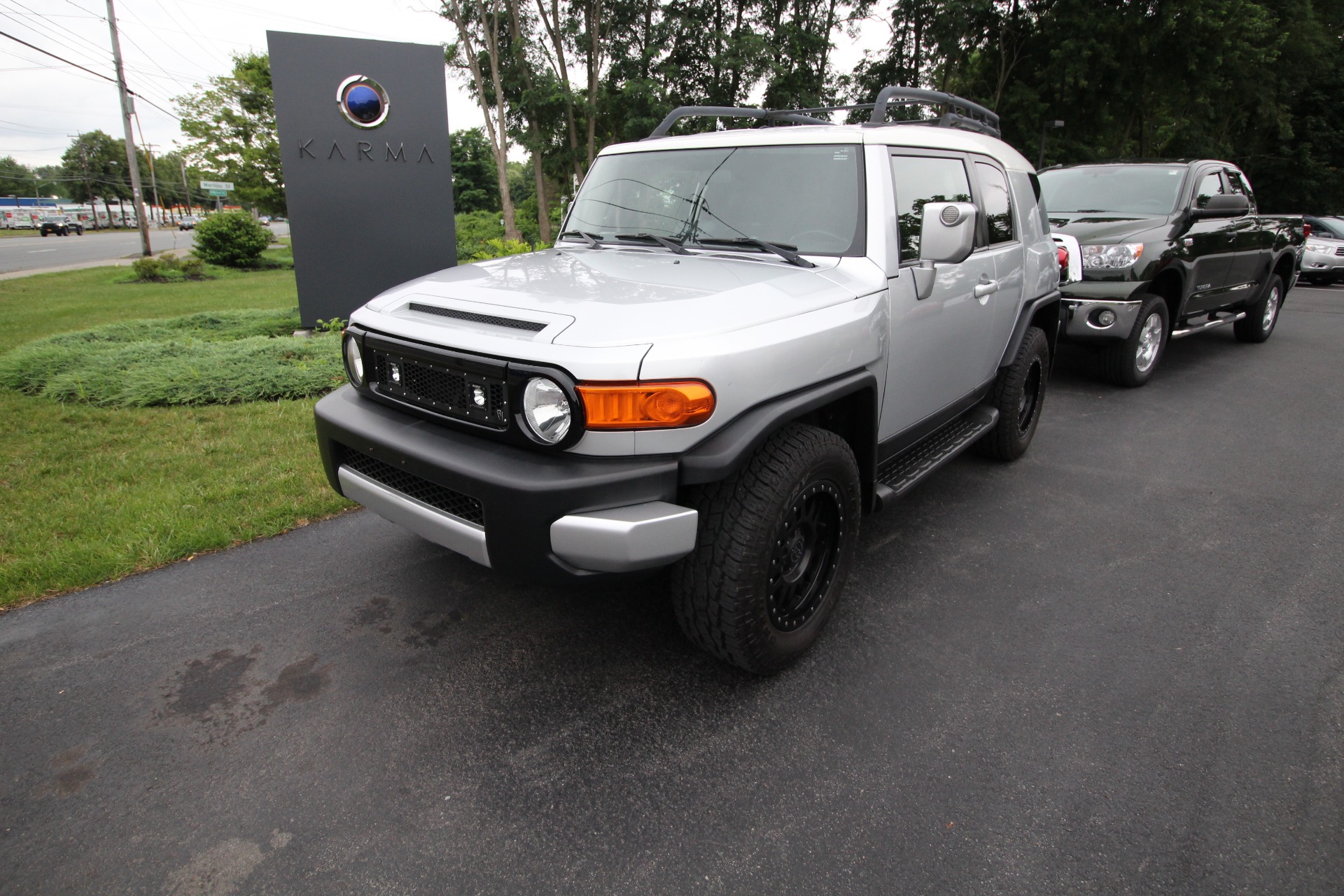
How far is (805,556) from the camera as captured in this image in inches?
110

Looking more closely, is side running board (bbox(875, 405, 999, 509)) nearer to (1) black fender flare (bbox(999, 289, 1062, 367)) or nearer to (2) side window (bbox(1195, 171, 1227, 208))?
(1) black fender flare (bbox(999, 289, 1062, 367))

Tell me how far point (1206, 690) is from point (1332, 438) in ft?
14.0

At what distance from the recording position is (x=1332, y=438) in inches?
221

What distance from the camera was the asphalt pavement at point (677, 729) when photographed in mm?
1996

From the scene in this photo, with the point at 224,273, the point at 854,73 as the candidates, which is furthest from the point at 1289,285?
the point at 224,273

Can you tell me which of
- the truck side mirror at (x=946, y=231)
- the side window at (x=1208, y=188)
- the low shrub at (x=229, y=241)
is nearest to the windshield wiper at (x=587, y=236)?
the truck side mirror at (x=946, y=231)

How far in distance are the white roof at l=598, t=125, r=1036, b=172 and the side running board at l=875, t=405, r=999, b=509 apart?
1363 millimetres

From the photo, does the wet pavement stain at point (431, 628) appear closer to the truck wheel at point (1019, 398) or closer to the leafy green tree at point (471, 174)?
the truck wheel at point (1019, 398)

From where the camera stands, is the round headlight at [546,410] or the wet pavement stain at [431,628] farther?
the wet pavement stain at [431,628]

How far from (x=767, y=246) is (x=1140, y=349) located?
5316 mm

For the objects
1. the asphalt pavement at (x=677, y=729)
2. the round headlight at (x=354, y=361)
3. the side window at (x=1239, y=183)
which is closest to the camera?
the asphalt pavement at (x=677, y=729)

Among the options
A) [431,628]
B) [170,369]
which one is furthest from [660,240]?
[170,369]

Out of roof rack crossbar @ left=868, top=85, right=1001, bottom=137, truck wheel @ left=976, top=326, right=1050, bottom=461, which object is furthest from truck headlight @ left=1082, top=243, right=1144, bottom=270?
truck wheel @ left=976, top=326, right=1050, bottom=461

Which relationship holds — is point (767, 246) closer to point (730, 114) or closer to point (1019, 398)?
point (730, 114)
